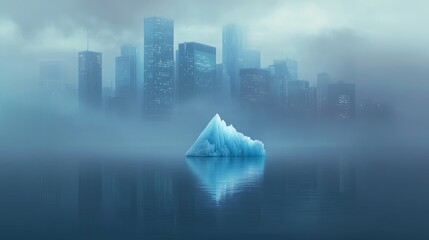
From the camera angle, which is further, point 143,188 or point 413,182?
point 413,182

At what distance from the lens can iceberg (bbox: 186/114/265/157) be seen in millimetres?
99000

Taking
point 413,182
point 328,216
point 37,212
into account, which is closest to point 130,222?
point 37,212

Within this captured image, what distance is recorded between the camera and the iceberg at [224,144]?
99.0m

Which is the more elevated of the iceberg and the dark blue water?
the iceberg

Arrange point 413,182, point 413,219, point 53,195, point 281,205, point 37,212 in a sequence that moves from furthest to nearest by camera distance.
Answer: point 413,182, point 53,195, point 281,205, point 37,212, point 413,219

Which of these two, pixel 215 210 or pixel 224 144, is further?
pixel 224 144

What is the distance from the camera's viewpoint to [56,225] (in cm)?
3253

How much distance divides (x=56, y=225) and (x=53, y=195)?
57.2ft

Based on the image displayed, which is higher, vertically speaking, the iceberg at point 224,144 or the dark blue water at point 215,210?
the iceberg at point 224,144

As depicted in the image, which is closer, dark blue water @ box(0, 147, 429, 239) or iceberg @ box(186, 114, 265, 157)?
dark blue water @ box(0, 147, 429, 239)

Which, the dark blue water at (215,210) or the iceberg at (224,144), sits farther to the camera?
the iceberg at (224,144)

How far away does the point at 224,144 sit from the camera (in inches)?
4082

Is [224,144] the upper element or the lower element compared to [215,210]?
upper

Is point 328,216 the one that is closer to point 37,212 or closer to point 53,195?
point 37,212
